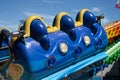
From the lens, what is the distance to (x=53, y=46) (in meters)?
4.68

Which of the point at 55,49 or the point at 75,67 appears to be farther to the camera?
the point at 75,67

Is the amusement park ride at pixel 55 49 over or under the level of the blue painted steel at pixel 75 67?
over

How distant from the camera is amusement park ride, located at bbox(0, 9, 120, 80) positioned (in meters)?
4.22

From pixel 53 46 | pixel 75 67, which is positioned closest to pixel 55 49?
pixel 53 46

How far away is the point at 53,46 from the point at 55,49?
0.07m

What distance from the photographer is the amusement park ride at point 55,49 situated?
422 cm

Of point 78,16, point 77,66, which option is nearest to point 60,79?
point 77,66

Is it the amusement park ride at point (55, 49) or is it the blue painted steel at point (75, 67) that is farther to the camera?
the blue painted steel at point (75, 67)

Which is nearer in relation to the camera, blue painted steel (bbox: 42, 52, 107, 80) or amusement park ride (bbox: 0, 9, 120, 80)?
amusement park ride (bbox: 0, 9, 120, 80)

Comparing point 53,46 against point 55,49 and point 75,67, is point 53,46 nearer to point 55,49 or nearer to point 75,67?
point 55,49

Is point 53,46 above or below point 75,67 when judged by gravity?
above

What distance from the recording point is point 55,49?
4.68 m

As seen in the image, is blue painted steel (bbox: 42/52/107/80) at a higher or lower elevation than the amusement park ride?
lower

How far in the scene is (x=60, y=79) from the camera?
4699 millimetres
